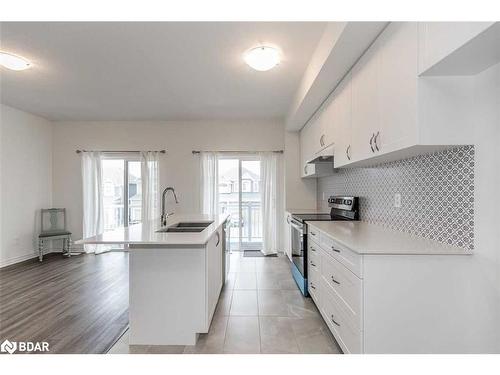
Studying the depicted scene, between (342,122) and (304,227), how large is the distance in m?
1.15

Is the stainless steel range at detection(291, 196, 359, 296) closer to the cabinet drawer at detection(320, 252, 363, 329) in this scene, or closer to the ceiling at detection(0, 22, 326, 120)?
the cabinet drawer at detection(320, 252, 363, 329)

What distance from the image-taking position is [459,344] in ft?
4.91

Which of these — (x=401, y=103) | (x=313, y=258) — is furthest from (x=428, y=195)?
(x=313, y=258)

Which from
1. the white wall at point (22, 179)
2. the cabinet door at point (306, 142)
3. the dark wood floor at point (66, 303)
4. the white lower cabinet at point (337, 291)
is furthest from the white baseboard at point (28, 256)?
the white lower cabinet at point (337, 291)

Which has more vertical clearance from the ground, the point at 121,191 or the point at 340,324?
the point at 121,191

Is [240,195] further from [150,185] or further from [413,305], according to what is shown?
[413,305]

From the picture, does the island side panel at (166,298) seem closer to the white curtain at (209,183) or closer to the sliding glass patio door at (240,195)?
the white curtain at (209,183)

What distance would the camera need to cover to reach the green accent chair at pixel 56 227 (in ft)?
16.0

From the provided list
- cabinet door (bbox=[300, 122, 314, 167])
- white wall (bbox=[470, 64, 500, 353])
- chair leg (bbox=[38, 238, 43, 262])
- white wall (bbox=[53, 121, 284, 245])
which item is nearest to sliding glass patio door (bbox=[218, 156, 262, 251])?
white wall (bbox=[53, 121, 284, 245])

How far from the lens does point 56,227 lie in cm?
516

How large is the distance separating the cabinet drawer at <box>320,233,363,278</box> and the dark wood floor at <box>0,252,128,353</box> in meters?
1.85

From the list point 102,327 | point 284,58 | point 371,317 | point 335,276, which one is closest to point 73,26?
point 284,58

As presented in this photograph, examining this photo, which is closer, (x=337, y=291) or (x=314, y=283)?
(x=337, y=291)

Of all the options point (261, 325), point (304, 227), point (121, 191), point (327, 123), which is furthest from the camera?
point (121, 191)
